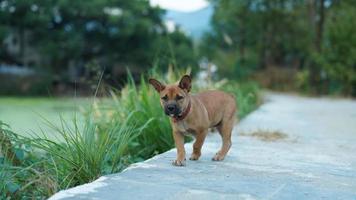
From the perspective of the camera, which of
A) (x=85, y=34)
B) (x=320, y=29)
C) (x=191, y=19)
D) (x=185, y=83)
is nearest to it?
(x=185, y=83)

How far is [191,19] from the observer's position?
94.2 ft

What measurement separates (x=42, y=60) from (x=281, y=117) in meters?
19.2

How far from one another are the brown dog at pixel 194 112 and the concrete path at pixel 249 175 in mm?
171

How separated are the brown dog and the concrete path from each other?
0.17 metres

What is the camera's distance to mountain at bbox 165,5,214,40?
94.4 ft

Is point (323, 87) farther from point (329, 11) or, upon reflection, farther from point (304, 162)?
point (304, 162)

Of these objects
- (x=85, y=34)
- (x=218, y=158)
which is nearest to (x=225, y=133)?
(x=218, y=158)

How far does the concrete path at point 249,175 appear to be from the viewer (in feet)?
12.1

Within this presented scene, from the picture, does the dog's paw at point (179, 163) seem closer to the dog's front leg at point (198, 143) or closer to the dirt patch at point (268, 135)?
the dog's front leg at point (198, 143)

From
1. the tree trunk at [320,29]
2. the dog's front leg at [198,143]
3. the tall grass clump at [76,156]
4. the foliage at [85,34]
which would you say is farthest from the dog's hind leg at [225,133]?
the foliage at [85,34]

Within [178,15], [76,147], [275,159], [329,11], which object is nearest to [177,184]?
[76,147]

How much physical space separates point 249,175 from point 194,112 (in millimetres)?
744

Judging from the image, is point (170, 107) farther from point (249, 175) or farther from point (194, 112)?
point (249, 175)

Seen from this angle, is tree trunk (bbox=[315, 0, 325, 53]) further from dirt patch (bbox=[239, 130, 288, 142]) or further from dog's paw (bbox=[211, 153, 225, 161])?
dog's paw (bbox=[211, 153, 225, 161])
